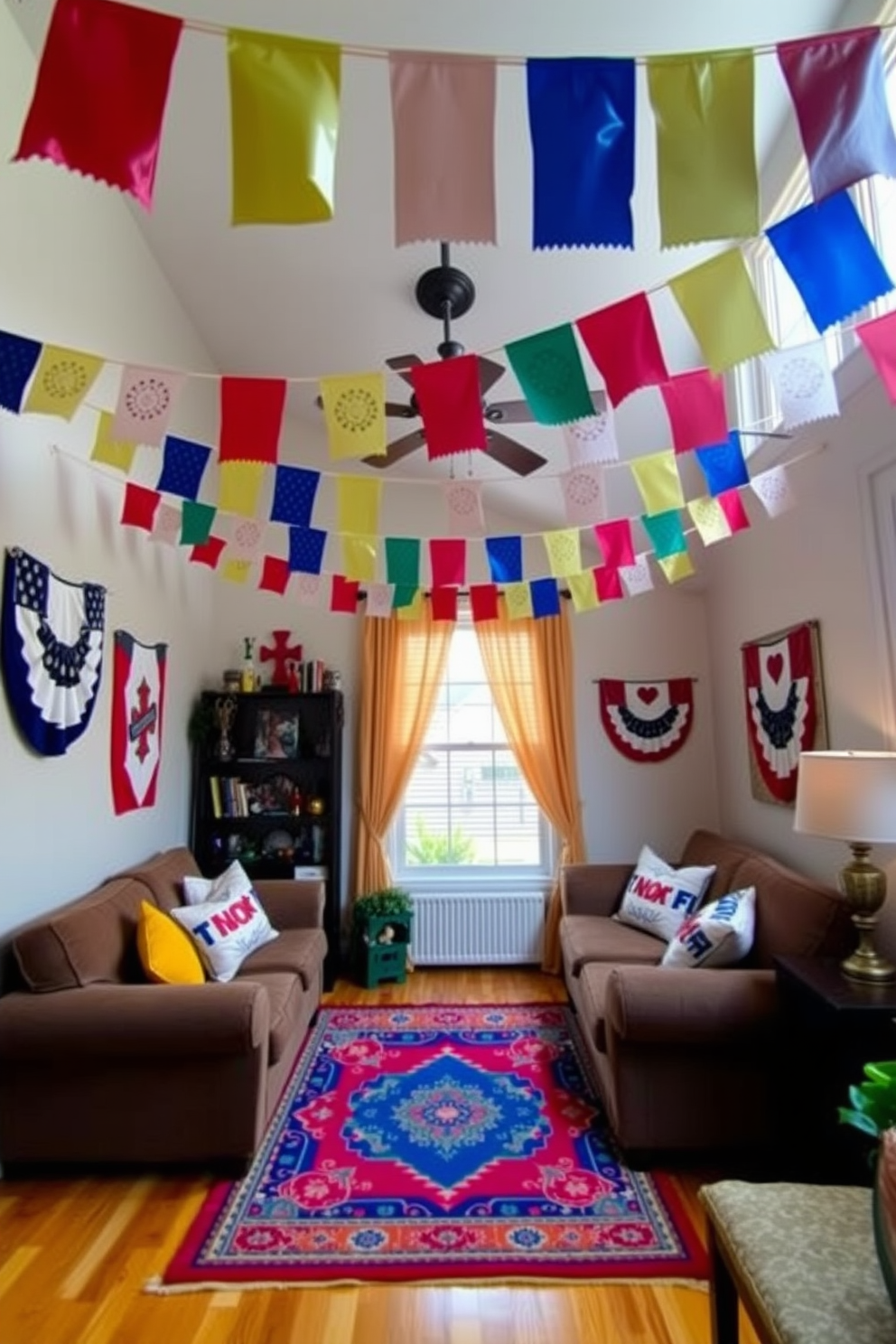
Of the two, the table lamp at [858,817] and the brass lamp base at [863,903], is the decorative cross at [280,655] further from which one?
the brass lamp base at [863,903]

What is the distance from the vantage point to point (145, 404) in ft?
6.56

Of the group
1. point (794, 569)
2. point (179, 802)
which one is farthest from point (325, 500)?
point (794, 569)

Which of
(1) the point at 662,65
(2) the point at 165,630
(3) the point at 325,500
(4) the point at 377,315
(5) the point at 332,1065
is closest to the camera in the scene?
(1) the point at 662,65

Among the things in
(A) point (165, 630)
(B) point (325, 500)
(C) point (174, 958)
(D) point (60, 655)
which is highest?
(B) point (325, 500)

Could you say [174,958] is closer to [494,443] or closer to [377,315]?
[494,443]

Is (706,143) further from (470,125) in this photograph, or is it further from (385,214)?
(385,214)

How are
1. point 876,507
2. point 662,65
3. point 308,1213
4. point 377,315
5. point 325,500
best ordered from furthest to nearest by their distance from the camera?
point 325,500 < point 377,315 < point 876,507 < point 308,1213 < point 662,65

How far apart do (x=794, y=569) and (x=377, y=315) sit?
7.65ft

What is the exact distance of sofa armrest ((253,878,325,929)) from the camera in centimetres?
336

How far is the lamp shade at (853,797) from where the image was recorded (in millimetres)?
1961

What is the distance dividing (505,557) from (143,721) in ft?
6.34

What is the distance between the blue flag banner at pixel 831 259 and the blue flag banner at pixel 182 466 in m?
1.86

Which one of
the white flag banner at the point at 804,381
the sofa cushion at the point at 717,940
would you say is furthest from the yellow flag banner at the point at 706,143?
the sofa cushion at the point at 717,940

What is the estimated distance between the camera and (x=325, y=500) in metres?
4.46
